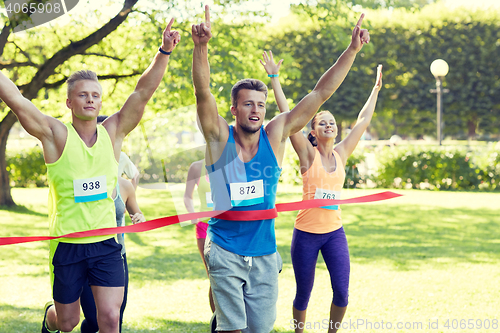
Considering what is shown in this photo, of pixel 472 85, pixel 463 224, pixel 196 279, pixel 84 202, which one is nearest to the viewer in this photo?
pixel 84 202

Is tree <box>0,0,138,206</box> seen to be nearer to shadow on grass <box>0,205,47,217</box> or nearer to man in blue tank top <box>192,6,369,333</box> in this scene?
shadow on grass <box>0,205,47,217</box>

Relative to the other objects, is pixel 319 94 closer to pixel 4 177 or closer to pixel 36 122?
pixel 36 122

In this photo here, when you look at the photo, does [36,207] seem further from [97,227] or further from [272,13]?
[97,227]

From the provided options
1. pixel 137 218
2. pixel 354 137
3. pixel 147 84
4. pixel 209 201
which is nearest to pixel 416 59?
pixel 354 137

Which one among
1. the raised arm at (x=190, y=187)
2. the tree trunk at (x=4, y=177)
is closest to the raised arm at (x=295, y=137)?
the raised arm at (x=190, y=187)

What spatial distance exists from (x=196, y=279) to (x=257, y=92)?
4416mm

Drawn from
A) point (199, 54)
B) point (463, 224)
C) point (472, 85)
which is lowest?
point (463, 224)

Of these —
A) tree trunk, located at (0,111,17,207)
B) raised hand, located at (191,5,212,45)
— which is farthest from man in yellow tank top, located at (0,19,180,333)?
tree trunk, located at (0,111,17,207)

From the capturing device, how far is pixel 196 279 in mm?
6969

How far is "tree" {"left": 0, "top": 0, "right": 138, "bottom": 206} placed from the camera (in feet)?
40.7

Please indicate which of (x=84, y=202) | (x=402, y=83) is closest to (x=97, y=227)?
(x=84, y=202)

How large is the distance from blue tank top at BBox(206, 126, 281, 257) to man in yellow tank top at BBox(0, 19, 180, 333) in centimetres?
66

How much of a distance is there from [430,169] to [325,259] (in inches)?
541

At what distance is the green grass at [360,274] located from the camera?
520cm
